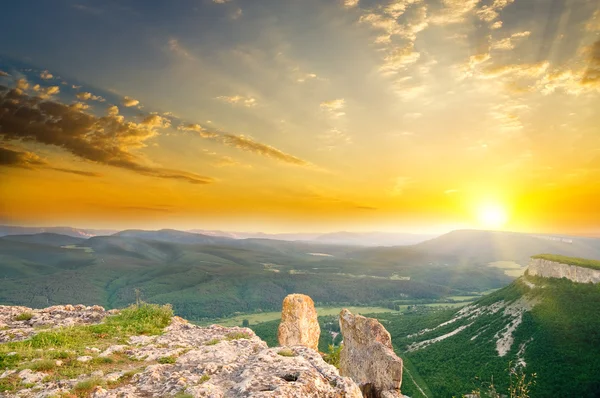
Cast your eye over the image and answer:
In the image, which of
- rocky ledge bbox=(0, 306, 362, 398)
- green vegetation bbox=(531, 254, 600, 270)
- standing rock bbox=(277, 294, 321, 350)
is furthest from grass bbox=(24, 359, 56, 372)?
green vegetation bbox=(531, 254, 600, 270)

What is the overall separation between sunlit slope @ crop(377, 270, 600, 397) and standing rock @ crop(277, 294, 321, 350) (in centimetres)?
6509

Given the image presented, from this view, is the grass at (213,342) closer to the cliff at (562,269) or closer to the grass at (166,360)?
the grass at (166,360)

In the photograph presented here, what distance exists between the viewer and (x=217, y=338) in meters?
15.9

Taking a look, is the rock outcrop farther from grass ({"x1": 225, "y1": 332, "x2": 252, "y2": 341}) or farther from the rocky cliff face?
the rocky cliff face

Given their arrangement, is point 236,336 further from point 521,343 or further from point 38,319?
point 521,343

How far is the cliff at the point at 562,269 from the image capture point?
115062mm

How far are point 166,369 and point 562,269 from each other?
526ft

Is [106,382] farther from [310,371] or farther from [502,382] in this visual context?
[502,382]

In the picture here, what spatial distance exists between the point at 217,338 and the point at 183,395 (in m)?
6.93

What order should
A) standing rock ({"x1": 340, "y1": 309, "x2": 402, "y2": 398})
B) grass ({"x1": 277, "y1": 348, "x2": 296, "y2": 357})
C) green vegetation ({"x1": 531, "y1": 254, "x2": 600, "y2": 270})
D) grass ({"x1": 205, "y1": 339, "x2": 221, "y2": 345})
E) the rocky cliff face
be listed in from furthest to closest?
green vegetation ({"x1": 531, "y1": 254, "x2": 600, "y2": 270}) → the rocky cliff face → standing rock ({"x1": 340, "y1": 309, "x2": 402, "y2": 398}) → grass ({"x1": 205, "y1": 339, "x2": 221, "y2": 345}) → grass ({"x1": 277, "y1": 348, "x2": 296, "y2": 357})

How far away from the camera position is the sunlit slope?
84375 mm

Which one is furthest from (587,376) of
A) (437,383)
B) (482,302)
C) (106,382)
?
(106,382)

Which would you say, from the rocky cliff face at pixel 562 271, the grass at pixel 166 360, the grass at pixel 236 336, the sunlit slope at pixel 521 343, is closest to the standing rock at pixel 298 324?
the grass at pixel 236 336

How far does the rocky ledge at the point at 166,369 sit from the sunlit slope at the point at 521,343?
86383 mm
